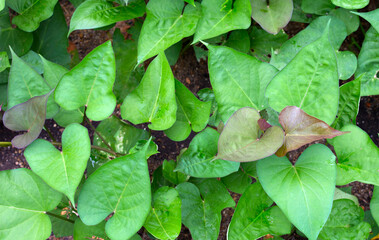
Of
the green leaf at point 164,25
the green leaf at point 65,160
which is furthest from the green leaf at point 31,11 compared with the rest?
the green leaf at point 65,160

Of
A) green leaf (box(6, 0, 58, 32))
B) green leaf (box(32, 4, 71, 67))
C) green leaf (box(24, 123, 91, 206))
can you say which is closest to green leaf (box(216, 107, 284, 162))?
green leaf (box(24, 123, 91, 206))

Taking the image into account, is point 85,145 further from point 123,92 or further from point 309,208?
point 123,92

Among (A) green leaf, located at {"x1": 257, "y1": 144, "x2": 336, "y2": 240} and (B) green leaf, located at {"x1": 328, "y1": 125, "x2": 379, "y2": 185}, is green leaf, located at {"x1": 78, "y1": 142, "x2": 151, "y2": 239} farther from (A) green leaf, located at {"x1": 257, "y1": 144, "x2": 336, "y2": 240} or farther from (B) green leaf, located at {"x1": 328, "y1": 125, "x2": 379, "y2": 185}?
(B) green leaf, located at {"x1": 328, "y1": 125, "x2": 379, "y2": 185}

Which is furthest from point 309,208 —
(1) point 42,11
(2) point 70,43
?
(2) point 70,43

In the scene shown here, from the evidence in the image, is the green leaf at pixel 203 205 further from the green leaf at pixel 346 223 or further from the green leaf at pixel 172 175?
the green leaf at pixel 346 223

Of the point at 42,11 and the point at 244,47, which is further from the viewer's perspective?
the point at 244,47
